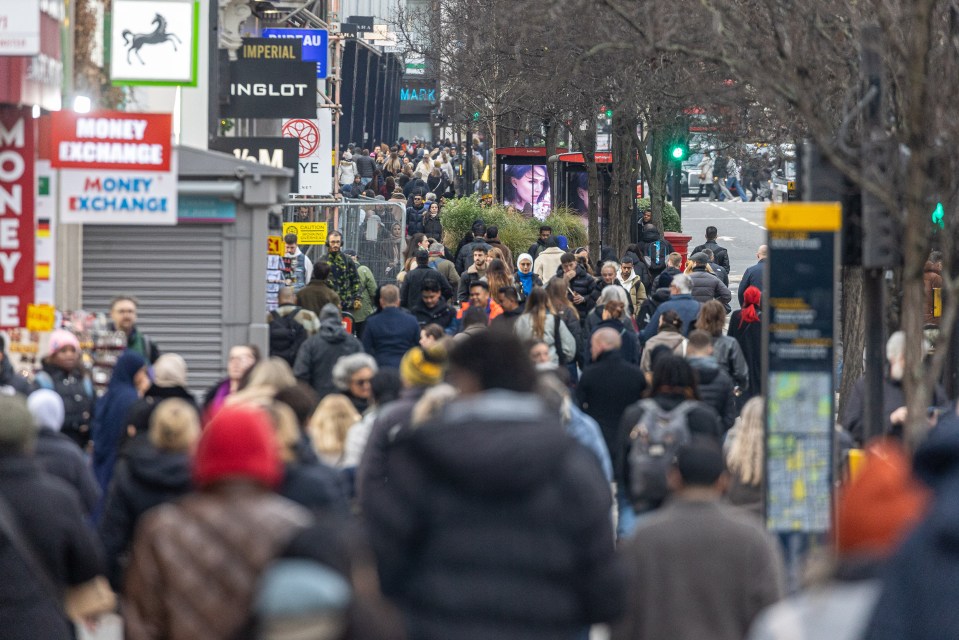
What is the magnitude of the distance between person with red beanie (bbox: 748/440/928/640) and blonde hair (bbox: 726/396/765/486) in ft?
15.2

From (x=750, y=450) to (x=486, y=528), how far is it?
4.17 m

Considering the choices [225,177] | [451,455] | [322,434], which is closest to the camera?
[451,455]

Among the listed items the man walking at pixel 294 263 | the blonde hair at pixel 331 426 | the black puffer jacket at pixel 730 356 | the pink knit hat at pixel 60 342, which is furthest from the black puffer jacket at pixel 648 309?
the blonde hair at pixel 331 426

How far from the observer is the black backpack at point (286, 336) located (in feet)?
51.1

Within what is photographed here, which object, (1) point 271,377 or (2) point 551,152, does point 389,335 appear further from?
(2) point 551,152

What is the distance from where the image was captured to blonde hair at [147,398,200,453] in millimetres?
6879

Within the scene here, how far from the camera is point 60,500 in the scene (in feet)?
21.1

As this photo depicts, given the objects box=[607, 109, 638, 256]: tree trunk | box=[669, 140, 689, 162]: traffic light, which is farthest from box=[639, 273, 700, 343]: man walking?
box=[669, 140, 689, 162]: traffic light

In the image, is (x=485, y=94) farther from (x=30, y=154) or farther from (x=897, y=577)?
(x=897, y=577)

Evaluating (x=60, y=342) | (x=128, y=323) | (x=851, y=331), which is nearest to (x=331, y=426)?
(x=60, y=342)

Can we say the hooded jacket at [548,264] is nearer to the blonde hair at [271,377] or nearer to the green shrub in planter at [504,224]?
the green shrub in planter at [504,224]

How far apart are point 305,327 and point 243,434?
11.0 meters

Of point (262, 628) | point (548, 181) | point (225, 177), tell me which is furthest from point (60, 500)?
point (548, 181)

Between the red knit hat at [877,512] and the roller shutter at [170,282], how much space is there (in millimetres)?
10533
